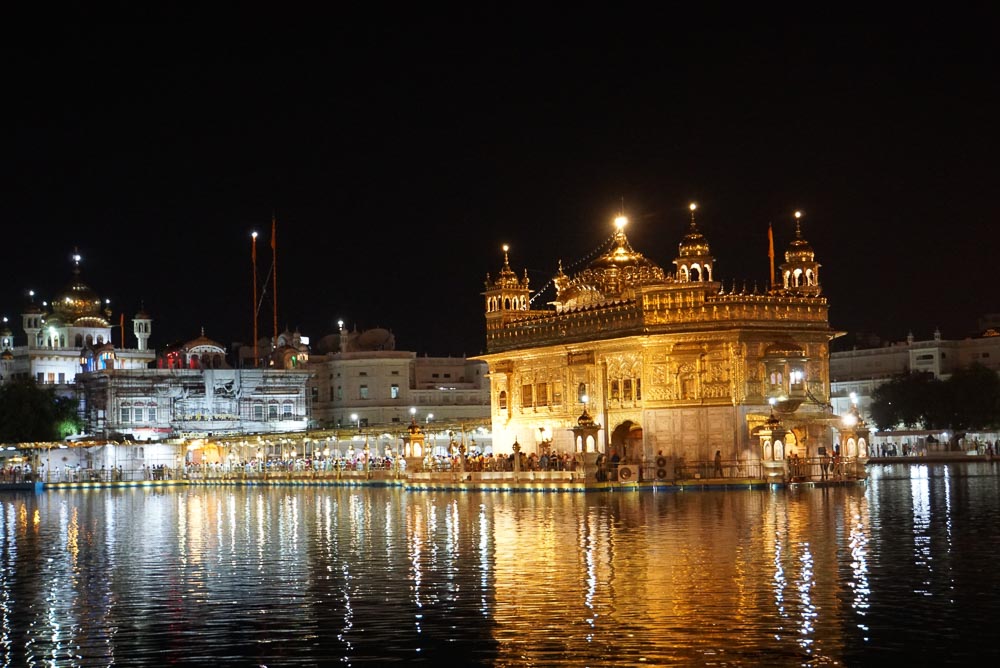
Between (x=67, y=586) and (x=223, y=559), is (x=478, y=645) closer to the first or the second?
(x=67, y=586)

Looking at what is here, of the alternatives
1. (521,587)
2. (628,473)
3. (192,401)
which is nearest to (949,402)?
(192,401)

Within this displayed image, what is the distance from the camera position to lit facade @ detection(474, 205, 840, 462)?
48969 millimetres

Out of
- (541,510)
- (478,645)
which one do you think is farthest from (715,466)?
(478,645)

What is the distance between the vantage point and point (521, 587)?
829 inches

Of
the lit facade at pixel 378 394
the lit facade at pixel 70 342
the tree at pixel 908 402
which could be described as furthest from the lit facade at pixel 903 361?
the lit facade at pixel 70 342

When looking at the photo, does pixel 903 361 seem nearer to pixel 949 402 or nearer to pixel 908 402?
pixel 908 402

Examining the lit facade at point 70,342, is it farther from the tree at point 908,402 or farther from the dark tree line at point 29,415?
the tree at point 908,402

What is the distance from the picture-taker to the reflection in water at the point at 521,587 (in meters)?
16.5

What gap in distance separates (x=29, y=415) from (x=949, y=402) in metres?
53.0

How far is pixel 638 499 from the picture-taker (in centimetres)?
4122

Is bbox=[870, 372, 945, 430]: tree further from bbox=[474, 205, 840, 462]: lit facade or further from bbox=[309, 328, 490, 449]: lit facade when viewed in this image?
bbox=[474, 205, 840, 462]: lit facade

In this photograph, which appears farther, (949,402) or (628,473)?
(949,402)

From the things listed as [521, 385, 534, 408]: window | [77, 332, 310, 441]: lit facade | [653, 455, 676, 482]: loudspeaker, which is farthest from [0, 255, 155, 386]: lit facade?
[653, 455, 676, 482]: loudspeaker

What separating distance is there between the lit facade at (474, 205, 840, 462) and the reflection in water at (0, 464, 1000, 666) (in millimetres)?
11953
